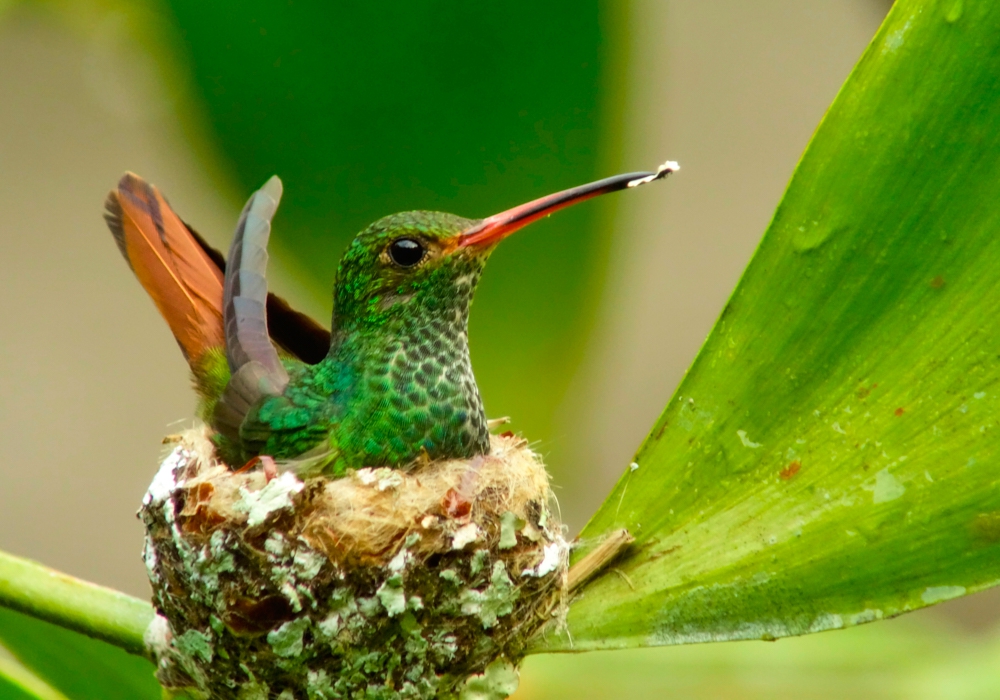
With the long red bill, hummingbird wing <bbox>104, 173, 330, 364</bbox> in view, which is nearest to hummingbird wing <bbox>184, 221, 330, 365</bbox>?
hummingbird wing <bbox>104, 173, 330, 364</bbox>

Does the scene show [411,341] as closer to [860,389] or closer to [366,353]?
[366,353]

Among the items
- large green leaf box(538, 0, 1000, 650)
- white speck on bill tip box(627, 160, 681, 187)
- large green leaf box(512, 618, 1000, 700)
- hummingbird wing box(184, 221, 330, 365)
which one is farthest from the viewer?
large green leaf box(512, 618, 1000, 700)

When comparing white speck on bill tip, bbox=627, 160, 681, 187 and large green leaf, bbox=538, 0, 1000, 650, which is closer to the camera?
large green leaf, bbox=538, 0, 1000, 650

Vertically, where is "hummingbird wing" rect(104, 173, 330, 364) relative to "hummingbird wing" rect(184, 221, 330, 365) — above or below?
below

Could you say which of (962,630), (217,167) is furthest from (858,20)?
(217,167)

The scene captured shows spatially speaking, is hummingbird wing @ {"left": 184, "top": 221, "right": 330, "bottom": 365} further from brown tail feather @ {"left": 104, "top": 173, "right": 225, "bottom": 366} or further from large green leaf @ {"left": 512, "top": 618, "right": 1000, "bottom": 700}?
large green leaf @ {"left": 512, "top": 618, "right": 1000, "bottom": 700}

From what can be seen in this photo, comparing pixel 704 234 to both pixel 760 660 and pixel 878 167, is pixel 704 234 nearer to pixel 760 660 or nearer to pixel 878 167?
pixel 760 660

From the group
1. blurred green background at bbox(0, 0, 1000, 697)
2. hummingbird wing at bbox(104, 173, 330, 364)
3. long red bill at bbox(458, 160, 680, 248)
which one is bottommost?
hummingbird wing at bbox(104, 173, 330, 364)

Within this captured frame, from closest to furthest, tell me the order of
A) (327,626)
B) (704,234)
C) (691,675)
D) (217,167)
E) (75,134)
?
(327,626), (217,167), (691,675), (704,234), (75,134)
